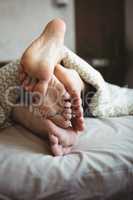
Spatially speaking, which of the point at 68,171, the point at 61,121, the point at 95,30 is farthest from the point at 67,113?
the point at 95,30

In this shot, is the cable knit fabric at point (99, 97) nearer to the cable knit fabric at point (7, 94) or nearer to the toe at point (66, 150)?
the cable knit fabric at point (7, 94)

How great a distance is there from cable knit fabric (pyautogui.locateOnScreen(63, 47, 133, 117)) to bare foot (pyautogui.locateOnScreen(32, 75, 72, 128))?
0.74ft

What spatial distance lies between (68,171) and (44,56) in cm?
40

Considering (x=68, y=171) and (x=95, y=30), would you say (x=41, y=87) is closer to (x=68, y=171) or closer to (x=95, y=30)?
(x=68, y=171)

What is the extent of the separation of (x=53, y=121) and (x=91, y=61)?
70.2 inches

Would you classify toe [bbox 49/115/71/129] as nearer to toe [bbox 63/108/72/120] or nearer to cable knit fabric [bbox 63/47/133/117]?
toe [bbox 63/108/72/120]

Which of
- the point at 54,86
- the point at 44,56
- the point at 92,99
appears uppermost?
the point at 44,56

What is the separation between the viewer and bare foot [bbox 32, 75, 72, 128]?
3.67 ft

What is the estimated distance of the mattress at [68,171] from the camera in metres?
0.89

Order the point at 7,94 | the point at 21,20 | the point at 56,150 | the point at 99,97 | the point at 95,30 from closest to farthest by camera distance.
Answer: the point at 56,150
the point at 7,94
the point at 99,97
the point at 21,20
the point at 95,30

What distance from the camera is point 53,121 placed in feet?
3.76

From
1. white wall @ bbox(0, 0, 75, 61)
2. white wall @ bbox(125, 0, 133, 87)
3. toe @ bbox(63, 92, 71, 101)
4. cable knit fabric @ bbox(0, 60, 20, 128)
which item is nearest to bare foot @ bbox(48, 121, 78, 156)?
toe @ bbox(63, 92, 71, 101)

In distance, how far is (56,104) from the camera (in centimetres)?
114

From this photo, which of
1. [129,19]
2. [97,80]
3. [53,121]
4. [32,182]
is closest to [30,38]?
[129,19]
